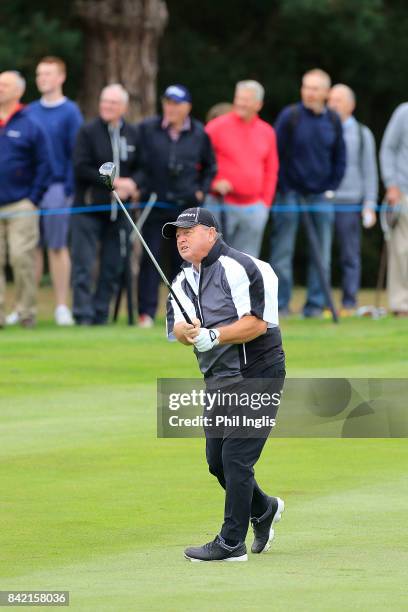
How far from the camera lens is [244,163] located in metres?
17.2

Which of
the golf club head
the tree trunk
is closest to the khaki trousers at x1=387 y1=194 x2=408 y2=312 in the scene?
the tree trunk

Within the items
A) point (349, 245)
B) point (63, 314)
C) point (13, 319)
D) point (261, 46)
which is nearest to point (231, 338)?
point (63, 314)

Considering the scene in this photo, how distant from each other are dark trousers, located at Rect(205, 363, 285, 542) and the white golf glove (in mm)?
Answer: 239

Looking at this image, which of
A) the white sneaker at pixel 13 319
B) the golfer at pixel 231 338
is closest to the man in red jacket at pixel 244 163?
the white sneaker at pixel 13 319

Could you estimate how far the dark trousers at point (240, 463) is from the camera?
7.59 metres

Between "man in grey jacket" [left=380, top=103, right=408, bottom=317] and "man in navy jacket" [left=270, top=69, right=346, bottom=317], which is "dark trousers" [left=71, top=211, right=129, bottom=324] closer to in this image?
"man in navy jacket" [left=270, top=69, right=346, bottom=317]

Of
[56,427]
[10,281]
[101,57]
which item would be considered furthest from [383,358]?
[10,281]

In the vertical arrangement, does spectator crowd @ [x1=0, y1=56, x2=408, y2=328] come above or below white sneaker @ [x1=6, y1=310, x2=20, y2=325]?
above

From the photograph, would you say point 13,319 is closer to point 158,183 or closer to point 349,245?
point 158,183

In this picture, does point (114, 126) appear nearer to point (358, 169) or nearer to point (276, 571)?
point (358, 169)

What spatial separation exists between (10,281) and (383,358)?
12.9 meters

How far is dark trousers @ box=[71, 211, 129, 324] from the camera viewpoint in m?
17.0

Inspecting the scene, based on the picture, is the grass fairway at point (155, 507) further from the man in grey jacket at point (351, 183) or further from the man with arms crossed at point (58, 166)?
the man in grey jacket at point (351, 183)

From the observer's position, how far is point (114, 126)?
1667 centimetres
